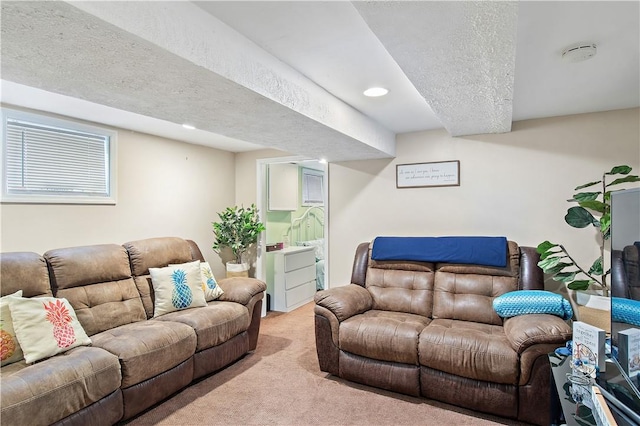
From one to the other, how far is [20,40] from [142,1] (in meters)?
0.45

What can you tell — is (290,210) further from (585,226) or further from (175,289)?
(585,226)

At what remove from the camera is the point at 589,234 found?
295 cm

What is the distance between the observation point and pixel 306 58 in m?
1.92

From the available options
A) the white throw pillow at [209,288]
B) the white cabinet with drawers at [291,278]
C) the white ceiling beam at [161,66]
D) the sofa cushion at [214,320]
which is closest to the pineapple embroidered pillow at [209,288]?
the white throw pillow at [209,288]

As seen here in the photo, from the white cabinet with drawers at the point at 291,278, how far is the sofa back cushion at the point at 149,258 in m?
1.45

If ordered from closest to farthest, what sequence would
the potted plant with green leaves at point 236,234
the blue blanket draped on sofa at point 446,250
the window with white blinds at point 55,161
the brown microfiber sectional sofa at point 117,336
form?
the brown microfiber sectional sofa at point 117,336
the window with white blinds at point 55,161
the blue blanket draped on sofa at point 446,250
the potted plant with green leaves at point 236,234

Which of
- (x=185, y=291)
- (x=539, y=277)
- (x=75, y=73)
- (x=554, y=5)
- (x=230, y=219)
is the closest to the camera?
(x=554, y=5)

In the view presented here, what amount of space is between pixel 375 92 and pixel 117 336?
99.2 inches

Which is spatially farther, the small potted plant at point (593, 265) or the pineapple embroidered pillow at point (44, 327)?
the small potted plant at point (593, 265)

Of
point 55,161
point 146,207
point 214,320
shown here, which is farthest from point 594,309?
point 55,161

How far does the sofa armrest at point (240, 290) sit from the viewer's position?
10.9 feet

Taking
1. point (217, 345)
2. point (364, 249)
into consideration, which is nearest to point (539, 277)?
point (364, 249)

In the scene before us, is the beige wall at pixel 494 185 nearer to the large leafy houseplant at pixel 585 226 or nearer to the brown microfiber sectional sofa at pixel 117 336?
the large leafy houseplant at pixel 585 226

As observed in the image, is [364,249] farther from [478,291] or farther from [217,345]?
[217,345]
